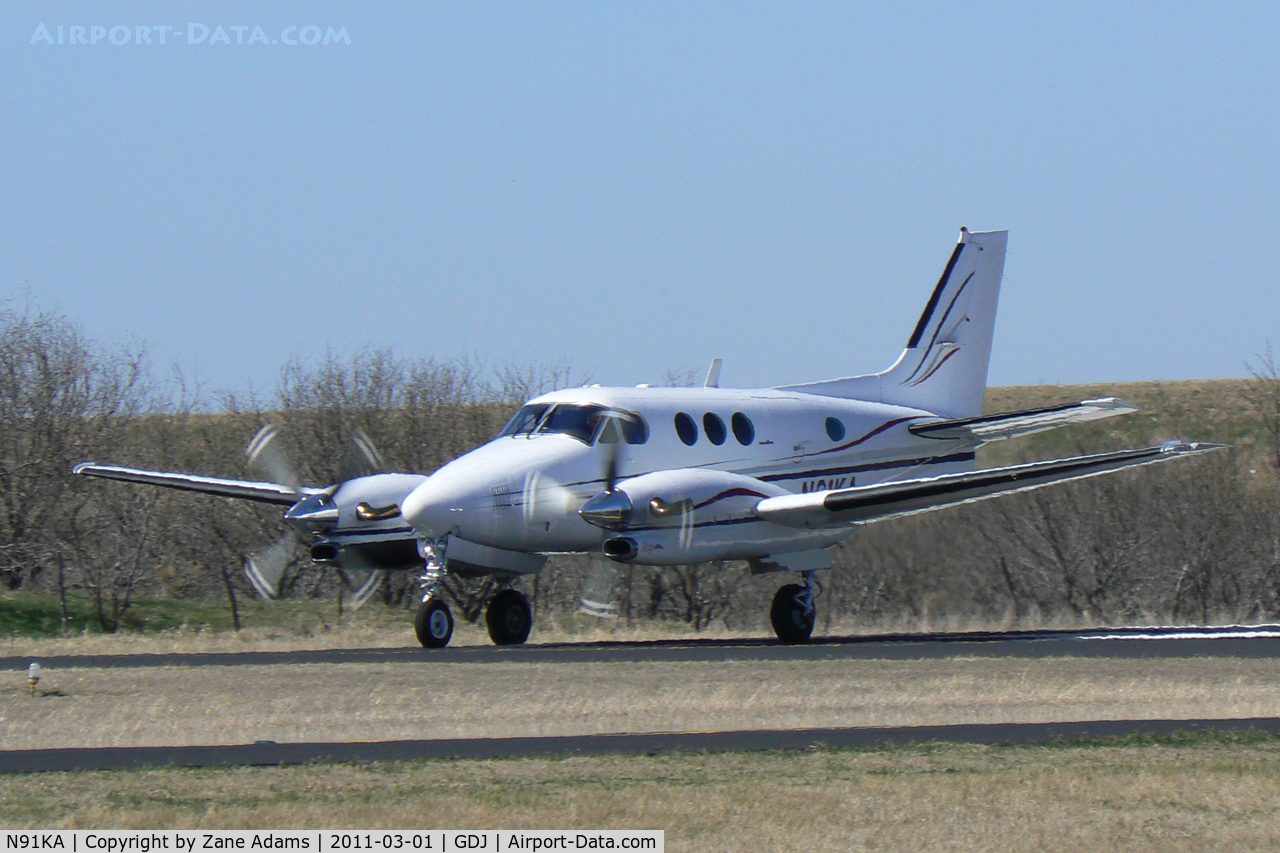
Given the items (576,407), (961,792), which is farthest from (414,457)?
(961,792)

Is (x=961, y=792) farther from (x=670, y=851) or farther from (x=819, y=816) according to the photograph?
(x=670, y=851)

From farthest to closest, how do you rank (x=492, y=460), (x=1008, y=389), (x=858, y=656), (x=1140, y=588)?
(x=1008, y=389), (x=1140, y=588), (x=492, y=460), (x=858, y=656)

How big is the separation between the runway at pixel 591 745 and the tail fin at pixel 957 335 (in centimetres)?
1483

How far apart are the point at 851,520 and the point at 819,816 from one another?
45.7 feet

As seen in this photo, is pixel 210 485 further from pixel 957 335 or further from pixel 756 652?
pixel 957 335

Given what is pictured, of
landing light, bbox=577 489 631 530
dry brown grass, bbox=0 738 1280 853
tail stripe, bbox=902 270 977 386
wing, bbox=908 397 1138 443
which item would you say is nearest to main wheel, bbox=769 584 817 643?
landing light, bbox=577 489 631 530

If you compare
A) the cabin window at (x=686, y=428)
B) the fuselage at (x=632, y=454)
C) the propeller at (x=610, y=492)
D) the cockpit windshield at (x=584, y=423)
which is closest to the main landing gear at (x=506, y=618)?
the propeller at (x=610, y=492)

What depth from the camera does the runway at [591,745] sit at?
1166 centimetres

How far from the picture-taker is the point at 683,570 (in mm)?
36219

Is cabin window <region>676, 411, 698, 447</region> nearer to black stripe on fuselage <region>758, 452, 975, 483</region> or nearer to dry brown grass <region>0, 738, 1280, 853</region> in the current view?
black stripe on fuselage <region>758, 452, 975, 483</region>

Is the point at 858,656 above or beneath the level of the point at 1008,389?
beneath

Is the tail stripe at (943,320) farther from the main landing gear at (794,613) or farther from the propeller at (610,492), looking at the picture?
the propeller at (610,492)

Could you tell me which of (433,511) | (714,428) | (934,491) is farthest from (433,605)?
(934,491)

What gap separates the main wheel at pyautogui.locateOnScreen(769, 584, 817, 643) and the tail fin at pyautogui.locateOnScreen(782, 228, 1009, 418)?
19.0ft
